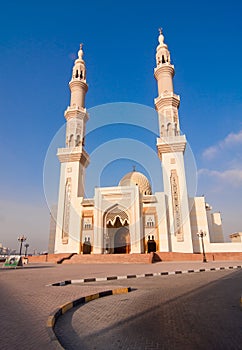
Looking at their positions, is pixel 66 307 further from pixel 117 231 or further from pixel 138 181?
pixel 138 181

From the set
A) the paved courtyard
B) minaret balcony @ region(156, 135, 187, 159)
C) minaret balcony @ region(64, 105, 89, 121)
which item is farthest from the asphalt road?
minaret balcony @ region(64, 105, 89, 121)

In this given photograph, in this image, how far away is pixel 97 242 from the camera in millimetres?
28828

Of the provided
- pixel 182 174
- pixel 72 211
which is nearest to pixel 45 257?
pixel 72 211

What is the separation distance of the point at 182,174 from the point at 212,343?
1129 inches

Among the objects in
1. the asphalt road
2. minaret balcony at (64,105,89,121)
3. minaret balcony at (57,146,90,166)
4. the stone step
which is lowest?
the asphalt road

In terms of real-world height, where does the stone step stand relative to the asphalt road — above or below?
above

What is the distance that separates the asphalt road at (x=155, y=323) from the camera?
3.33m

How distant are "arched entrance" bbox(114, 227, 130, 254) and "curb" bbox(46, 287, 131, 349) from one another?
26999 millimetres

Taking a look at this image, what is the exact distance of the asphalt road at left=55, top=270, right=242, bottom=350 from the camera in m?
3.33

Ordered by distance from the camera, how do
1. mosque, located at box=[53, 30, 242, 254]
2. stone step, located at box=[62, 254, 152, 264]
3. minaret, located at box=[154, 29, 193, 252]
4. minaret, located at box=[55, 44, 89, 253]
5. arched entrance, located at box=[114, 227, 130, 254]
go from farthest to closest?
arched entrance, located at box=[114, 227, 130, 254] < minaret, located at box=[55, 44, 89, 253] < mosque, located at box=[53, 30, 242, 254] < minaret, located at box=[154, 29, 193, 252] < stone step, located at box=[62, 254, 152, 264]

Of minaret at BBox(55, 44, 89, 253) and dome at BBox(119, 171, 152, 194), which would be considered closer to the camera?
minaret at BBox(55, 44, 89, 253)

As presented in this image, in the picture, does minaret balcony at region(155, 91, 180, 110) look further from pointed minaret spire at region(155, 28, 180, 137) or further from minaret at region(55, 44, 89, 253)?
minaret at region(55, 44, 89, 253)

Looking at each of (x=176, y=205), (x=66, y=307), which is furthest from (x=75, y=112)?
(x=66, y=307)

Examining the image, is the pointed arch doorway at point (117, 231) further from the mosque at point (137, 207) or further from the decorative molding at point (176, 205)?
the decorative molding at point (176, 205)
